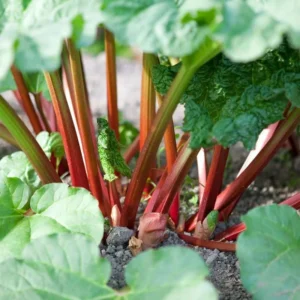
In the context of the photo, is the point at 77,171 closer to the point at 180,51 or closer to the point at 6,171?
the point at 6,171

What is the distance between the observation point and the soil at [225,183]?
119cm

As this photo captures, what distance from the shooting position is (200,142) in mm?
1023

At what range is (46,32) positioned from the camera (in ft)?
2.85

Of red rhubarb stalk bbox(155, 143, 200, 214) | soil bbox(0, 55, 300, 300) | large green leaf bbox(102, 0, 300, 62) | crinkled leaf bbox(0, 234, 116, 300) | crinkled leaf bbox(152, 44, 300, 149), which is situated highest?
large green leaf bbox(102, 0, 300, 62)

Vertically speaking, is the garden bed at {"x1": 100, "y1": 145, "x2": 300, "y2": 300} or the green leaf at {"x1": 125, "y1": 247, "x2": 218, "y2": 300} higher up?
the green leaf at {"x1": 125, "y1": 247, "x2": 218, "y2": 300}

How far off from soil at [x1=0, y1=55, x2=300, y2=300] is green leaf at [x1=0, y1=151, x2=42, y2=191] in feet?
0.88

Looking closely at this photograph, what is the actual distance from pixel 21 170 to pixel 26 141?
213mm

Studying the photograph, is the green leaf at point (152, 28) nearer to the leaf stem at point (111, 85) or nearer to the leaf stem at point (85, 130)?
the leaf stem at point (85, 130)

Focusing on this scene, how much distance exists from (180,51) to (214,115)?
32 centimetres

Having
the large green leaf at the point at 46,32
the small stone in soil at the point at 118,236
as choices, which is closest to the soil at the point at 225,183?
the small stone in soil at the point at 118,236

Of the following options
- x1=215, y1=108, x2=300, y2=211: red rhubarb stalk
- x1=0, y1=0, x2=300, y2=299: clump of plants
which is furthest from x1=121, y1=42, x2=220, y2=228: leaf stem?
x1=215, y1=108, x2=300, y2=211: red rhubarb stalk

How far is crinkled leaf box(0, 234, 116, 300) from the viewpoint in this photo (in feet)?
2.95

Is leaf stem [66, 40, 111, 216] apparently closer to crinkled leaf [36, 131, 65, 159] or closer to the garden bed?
the garden bed

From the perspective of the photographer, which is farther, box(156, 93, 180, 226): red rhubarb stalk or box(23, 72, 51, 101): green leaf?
box(23, 72, 51, 101): green leaf
